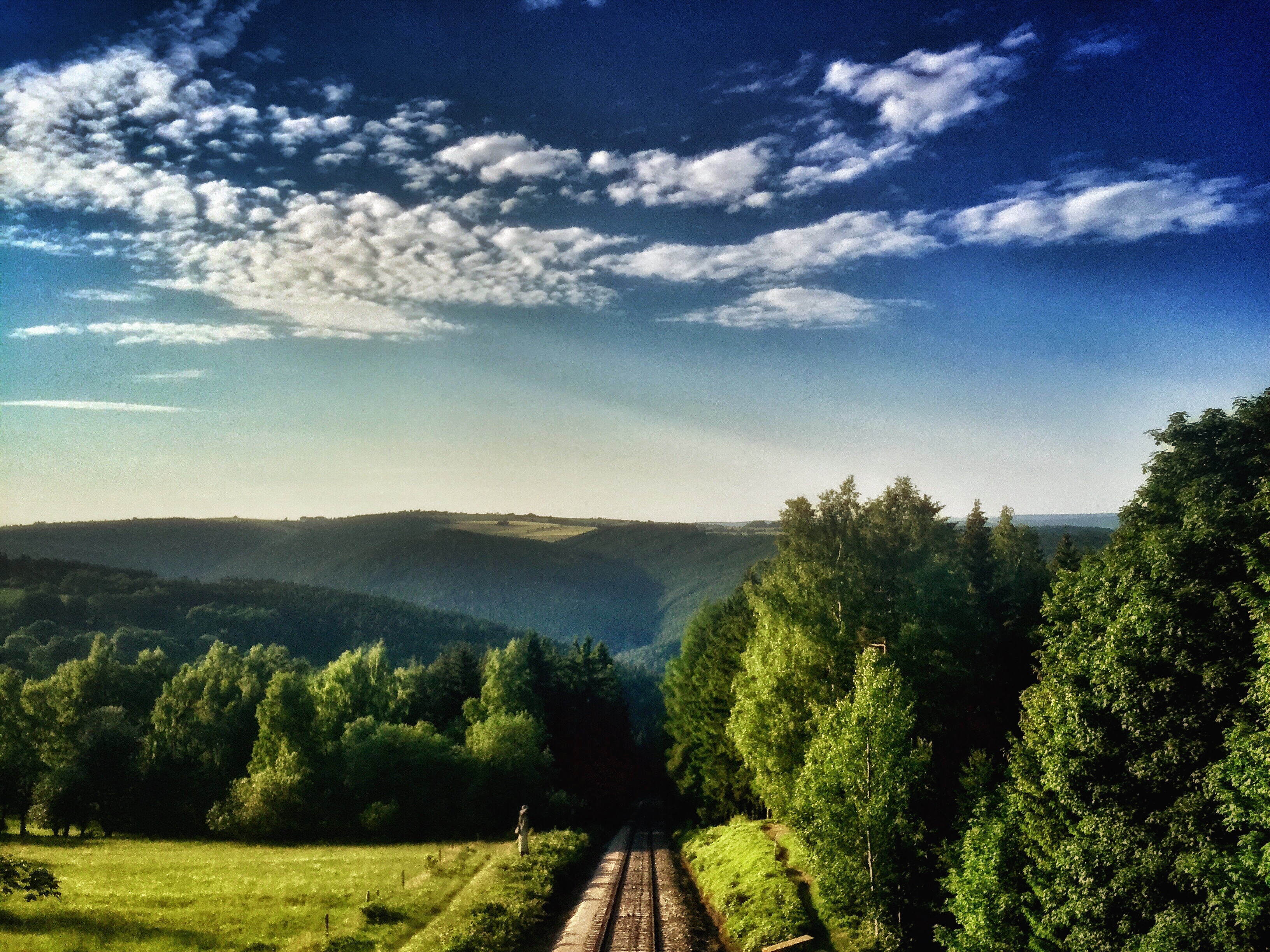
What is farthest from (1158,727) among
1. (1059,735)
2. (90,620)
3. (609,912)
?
(90,620)

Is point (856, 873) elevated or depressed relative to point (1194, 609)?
depressed

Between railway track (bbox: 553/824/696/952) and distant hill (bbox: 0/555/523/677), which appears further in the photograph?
distant hill (bbox: 0/555/523/677)

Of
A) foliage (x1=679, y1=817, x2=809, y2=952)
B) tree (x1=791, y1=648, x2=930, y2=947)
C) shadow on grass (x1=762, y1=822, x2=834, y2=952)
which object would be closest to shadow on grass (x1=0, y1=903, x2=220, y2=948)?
foliage (x1=679, y1=817, x2=809, y2=952)

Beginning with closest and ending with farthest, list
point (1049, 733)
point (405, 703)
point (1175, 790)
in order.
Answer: point (1175, 790), point (1049, 733), point (405, 703)

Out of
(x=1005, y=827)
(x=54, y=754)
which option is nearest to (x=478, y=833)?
(x=54, y=754)

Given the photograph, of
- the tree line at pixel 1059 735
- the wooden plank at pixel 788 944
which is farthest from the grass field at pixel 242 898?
the tree line at pixel 1059 735

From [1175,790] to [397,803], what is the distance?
4783cm

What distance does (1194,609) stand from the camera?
17.0 metres

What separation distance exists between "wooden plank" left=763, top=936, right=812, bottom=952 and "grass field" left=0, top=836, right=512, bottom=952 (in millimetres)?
10517

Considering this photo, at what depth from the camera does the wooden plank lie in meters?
23.4

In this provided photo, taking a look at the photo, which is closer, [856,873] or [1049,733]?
[1049,733]

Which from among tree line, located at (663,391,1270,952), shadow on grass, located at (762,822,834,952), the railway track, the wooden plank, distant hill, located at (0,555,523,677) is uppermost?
tree line, located at (663,391,1270,952)

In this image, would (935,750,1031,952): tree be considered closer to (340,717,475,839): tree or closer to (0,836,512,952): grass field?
(0,836,512,952): grass field

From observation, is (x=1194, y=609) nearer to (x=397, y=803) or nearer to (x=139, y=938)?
(x=139, y=938)
